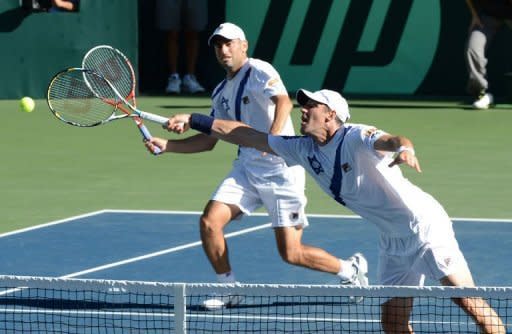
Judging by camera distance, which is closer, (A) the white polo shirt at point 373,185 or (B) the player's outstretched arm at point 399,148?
(B) the player's outstretched arm at point 399,148

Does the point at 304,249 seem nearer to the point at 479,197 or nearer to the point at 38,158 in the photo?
the point at 479,197

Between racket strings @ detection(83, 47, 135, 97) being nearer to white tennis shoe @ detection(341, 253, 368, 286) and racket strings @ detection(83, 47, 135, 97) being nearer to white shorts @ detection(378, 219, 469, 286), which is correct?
white tennis shoe @ detection(341, 253, 368, 286)

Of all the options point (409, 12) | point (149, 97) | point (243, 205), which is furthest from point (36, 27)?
point (243, 205)

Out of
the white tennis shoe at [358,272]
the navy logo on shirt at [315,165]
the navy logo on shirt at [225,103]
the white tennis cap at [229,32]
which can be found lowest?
the white tennis shoe at [358,272]

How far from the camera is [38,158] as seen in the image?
16109mm

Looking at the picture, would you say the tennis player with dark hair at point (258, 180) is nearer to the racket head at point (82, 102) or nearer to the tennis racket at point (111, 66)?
the racket head at point (82, 102)

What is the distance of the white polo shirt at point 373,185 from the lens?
7.13 m

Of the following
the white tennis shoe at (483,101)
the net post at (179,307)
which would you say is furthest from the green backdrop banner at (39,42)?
the net post at (179,307)

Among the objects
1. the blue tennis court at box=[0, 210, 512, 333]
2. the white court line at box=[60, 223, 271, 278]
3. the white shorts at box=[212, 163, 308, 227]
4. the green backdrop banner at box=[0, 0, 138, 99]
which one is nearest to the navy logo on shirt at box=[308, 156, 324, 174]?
the blue tennis court at box=[0, 210, 512, 333]

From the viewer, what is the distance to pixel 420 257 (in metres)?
7.15

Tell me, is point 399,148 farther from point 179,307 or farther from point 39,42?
point 39,42

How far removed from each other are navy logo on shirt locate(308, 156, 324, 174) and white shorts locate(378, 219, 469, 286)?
0.48m

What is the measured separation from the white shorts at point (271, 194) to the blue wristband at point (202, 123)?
4.40 feet

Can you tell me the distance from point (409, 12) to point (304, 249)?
13357 mm
